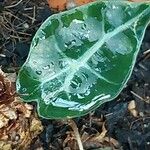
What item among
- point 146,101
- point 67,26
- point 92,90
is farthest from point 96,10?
point 146,101

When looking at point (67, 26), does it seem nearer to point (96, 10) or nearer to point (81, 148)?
point (96, 10)

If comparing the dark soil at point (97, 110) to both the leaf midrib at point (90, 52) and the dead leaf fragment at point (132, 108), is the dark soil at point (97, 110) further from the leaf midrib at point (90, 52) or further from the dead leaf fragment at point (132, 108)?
the leaf midrib at point (90, 52)

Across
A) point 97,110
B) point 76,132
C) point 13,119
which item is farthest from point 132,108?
point 13,119

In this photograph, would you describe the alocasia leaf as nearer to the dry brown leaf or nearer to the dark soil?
the dry brown leaf

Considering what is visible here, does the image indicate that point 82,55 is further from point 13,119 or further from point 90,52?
point 13,119

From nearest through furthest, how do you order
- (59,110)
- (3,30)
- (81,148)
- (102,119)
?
(59,110) → (81,148) → (102,119) → (3,30)

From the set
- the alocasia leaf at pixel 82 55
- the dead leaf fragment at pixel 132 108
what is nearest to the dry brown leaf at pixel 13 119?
the alocasia leaf at pixel 82 55
